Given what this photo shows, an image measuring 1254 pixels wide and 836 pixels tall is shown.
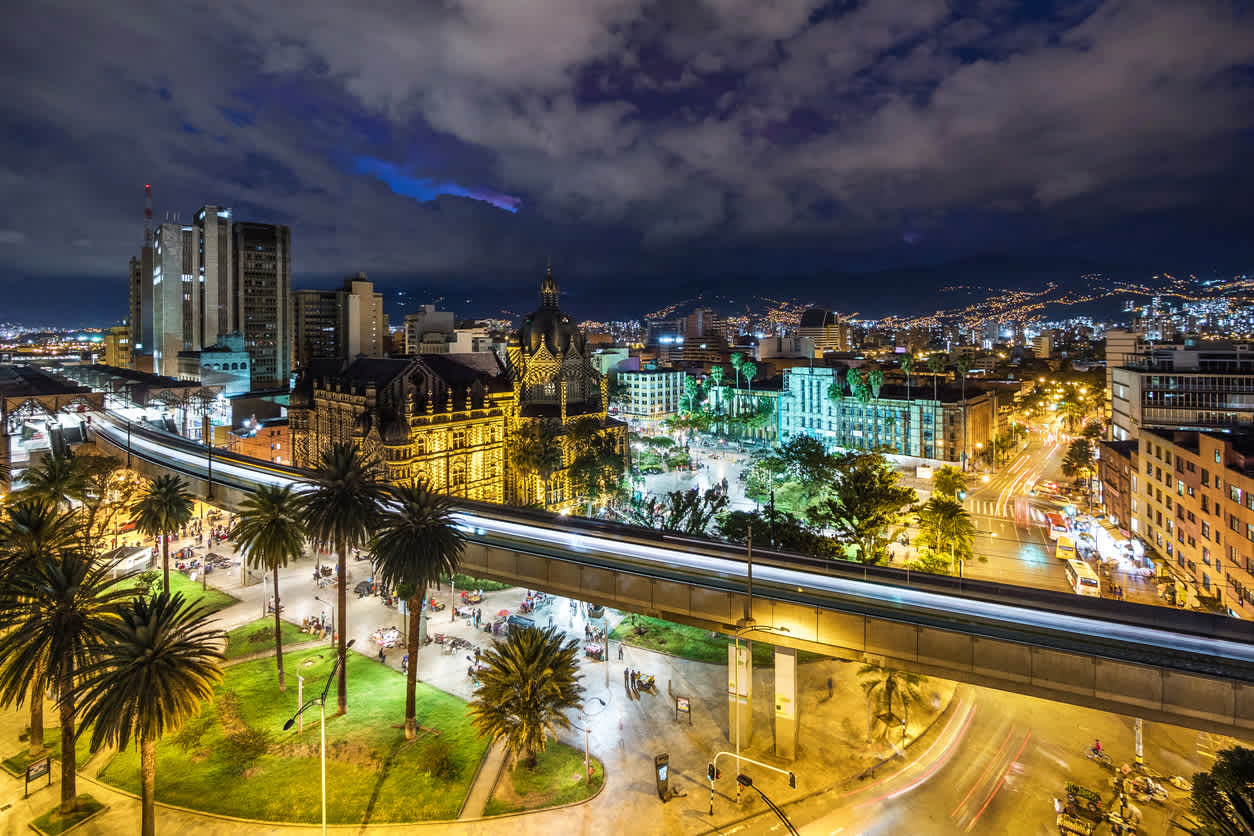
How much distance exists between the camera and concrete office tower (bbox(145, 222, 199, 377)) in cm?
16088

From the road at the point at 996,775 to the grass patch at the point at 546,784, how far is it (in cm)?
784

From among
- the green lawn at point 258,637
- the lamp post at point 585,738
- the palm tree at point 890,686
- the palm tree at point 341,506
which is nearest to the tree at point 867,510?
the palm tree at point 890,686

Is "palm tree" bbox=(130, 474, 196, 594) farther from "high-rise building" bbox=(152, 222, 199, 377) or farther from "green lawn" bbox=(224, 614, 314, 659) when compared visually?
"high-rise building" bbox=(152, 222, 199, 377)

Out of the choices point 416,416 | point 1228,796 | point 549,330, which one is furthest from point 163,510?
point 1228,796

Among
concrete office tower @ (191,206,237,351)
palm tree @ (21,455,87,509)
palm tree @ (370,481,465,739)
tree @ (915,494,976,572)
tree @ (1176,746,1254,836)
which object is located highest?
concrete office tower @ (191,206,237,351)

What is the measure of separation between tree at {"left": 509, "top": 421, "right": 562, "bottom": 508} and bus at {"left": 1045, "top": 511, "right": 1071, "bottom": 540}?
6162 centimetres

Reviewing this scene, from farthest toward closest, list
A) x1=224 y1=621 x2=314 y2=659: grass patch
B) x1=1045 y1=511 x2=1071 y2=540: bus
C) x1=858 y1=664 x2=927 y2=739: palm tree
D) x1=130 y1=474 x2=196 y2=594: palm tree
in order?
1. x1=1045 y1=511 x2=1071 y2=540: bus
2. x1=130 y1=474 x2=196 y2=594: palm tree
3. x1=224 y1=621 x2=314 y2=659: grass patch
4. x1=858 y1=664 x2=927 y2=739: palm tree

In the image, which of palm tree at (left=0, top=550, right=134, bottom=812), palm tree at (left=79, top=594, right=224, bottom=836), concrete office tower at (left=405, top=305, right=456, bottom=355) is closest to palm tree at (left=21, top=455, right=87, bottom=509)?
palm tree at (left=0, top=550, right=134, bottom=812)

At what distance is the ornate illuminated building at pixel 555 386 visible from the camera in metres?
87.6

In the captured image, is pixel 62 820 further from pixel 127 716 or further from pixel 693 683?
pixel 693 683

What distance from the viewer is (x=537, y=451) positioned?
268 ft

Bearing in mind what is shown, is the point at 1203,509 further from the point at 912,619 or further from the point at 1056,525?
the point at 912,619

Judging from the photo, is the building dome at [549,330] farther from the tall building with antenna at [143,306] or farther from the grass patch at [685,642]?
the tall building with antenna at [143,306]

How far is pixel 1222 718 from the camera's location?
902 inches
